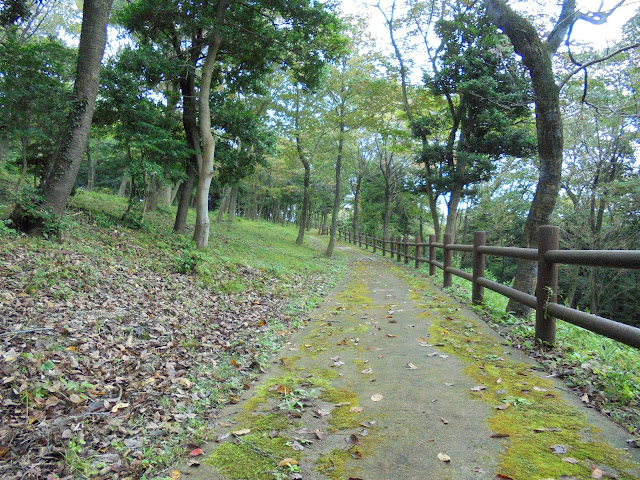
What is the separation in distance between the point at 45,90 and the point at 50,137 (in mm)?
1333

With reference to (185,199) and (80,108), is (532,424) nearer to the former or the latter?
(80,108)

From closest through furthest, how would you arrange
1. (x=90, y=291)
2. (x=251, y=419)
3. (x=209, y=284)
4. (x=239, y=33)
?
(x=251, y=419), (x=90, y=291), (x=209, y=284), (x=239, y=33)

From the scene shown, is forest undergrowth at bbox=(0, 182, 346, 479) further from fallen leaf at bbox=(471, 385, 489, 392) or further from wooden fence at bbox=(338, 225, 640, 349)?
wooden fence at bbox=(338, 225, 640, 349)

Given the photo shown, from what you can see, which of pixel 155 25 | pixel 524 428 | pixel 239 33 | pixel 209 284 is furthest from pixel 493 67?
pixel 524 428

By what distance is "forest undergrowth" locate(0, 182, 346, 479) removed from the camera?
8.21 feet

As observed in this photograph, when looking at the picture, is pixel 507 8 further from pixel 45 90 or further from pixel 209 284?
pixel 45 90

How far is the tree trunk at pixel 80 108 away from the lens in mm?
7402

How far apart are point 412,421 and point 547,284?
8.02 feet

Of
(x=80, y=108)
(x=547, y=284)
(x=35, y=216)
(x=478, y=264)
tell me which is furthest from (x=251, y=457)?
(x=80, y=108)

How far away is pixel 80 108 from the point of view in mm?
7535

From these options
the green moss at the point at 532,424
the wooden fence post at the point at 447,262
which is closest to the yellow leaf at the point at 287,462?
the green moss at the point at 532,424

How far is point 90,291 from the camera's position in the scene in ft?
18.0

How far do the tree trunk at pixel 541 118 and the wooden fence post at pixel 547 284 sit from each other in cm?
156

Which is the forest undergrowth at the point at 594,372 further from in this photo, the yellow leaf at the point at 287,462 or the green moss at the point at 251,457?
the green moss at the point at 251,457
